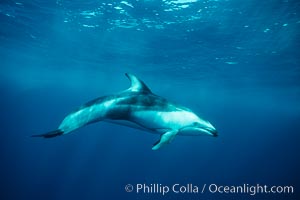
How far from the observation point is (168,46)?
23.9 meters

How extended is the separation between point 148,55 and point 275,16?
50.7 feet

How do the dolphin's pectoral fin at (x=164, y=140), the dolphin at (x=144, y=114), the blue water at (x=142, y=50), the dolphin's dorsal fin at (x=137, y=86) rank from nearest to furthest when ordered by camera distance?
the dolphin's pectoral fin at (x=164, y=140)
the dolphin at (x=144, y=114)
the dolphin's dorsal fin at (x=137, y=86)
the blue water at (x=142, y=50)

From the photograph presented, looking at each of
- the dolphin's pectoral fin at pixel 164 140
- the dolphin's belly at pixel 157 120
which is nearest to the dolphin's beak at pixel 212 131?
the dolphin's belly at pixel 157 120

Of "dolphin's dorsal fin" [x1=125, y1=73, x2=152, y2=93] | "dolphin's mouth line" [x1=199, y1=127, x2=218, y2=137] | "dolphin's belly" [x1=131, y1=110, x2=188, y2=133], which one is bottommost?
"dolphin's mouth line" [x1=199, y1=127, x2=218, y2=137]

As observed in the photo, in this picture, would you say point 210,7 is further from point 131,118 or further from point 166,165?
point 166,165

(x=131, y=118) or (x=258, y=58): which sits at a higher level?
(x=258, y=58)

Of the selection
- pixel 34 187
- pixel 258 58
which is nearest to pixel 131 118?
pixel 258 58

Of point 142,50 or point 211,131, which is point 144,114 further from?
point 142,50

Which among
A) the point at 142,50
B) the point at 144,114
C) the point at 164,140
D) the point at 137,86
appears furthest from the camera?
the point at 142,50

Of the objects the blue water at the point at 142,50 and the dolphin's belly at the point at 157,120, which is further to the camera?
the blue water at the point at 142,50

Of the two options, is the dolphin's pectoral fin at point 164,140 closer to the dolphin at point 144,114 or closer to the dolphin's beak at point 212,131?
the dolphin at point 144,114

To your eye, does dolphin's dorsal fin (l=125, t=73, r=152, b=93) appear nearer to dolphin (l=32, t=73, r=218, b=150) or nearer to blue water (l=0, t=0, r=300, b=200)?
dolphin (l=32, t=73, r=218, b=150)

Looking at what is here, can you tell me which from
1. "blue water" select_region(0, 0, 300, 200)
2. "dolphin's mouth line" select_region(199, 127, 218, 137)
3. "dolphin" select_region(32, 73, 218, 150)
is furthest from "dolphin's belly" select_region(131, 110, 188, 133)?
"blue water" select_region(0, 0, 300, 200)

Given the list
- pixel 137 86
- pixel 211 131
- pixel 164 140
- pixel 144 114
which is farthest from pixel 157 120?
pixel 211 131
